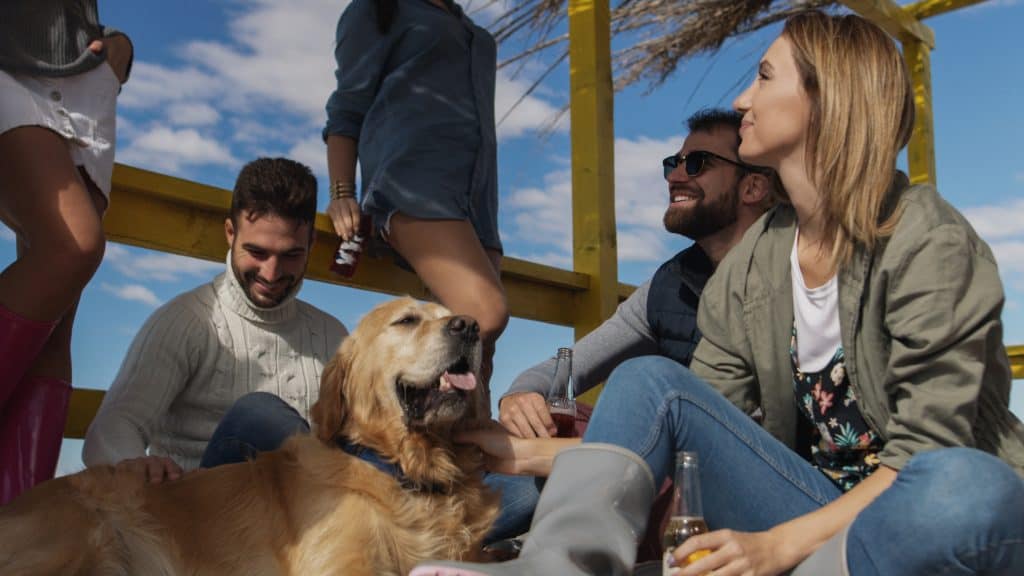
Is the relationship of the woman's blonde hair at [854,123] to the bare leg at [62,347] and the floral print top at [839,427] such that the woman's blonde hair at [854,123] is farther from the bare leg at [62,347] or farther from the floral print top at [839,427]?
the bare leg at [62,347]

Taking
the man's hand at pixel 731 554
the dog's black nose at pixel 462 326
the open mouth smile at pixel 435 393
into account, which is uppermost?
the dog's black nose at pixel 462 326

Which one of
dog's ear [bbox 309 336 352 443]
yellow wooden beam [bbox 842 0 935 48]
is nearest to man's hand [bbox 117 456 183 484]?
dog's ear [bbox 309 336 352 443]

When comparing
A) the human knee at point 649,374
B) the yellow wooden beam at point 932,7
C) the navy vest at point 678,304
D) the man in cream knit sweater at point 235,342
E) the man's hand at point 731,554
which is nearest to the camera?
the man's hand at point 731,554

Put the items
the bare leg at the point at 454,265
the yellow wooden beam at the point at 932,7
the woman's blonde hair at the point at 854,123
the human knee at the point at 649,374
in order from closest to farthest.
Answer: the human knee at the point at 649,374
the woman's blonde hair at the point at 854,123
the bare leg at the point at 454,265
the yellow wooden beam at the point at 932,7

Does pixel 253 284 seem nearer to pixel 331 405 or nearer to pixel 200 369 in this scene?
pixel 200 369

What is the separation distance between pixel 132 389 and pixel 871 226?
2.09 m

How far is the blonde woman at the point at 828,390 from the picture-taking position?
1734mm

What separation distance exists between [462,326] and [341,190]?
2.97 feet

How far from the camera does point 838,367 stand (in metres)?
2.14

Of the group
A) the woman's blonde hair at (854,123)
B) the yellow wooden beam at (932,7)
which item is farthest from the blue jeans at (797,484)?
the yellow wooden beam at (932,7)

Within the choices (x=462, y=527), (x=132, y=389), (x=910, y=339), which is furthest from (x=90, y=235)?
(x=910, y=339)

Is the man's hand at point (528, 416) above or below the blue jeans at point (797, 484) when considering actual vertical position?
above

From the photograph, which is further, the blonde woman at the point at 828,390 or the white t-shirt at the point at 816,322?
the white t-shirt at the point at 816,322

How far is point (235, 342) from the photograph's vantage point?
10.3 feet
